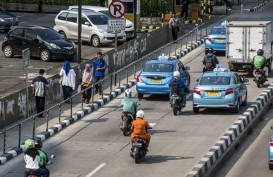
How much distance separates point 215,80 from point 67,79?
5.25 metres

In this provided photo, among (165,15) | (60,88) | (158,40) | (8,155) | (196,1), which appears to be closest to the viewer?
(8,155)

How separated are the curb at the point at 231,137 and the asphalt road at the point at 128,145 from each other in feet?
1.47

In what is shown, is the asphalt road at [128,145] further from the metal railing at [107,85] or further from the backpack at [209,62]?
the backpack at [209,62]

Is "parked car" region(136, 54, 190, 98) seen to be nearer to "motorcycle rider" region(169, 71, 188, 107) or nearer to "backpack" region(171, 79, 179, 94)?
"motorcycle rider" region(169, 71, 188, 107)

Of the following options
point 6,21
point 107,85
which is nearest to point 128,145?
point 107,85

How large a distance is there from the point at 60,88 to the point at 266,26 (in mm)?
10882

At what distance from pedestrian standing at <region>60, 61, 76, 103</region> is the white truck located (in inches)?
388

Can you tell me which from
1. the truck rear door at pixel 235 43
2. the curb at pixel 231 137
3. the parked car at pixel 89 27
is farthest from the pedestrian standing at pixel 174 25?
the curb at pixel 231 137

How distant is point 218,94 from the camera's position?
3431cm

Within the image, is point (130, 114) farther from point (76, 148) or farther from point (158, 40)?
point (158, 40)

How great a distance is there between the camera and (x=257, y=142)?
1209 inches

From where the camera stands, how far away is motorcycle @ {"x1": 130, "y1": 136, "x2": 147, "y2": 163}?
26.9 m

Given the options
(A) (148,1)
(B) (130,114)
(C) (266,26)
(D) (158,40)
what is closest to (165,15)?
(A) (148,1)

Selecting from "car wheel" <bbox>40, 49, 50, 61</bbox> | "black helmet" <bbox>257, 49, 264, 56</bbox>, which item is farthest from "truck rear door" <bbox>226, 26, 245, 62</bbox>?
"car wheel" <bbox>40, 49, 50, 61</bbox>
